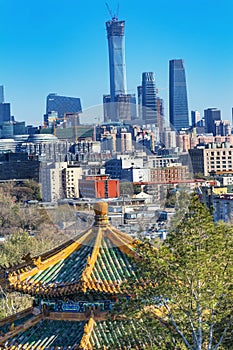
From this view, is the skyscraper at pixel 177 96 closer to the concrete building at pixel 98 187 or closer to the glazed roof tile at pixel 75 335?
the concrete building at pixel 98 187

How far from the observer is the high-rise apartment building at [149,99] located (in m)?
14.0

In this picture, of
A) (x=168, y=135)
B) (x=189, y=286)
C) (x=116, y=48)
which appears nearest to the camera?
(x=189, y=286)

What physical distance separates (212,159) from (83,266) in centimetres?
8547

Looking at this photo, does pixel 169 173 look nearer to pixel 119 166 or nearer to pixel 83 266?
pixel 119 166

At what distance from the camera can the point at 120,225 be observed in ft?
39.1

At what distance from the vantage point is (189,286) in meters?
9.12

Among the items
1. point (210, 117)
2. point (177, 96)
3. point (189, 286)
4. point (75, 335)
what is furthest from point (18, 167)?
point (177, 96)

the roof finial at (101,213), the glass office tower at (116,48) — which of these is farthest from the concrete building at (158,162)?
the glass office tower at (116,48)

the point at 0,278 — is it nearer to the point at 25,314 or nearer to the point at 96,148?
the point at 25,314

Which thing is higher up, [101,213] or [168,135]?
[168,135]

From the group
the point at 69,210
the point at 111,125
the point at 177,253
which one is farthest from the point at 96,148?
the point at 177,253

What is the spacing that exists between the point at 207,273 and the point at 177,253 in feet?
1.20

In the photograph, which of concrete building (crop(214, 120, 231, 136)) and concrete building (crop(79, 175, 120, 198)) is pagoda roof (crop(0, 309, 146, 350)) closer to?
concrete building (crop(79, 175, 120, 198))

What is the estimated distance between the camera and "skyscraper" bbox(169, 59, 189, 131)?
187 metres
